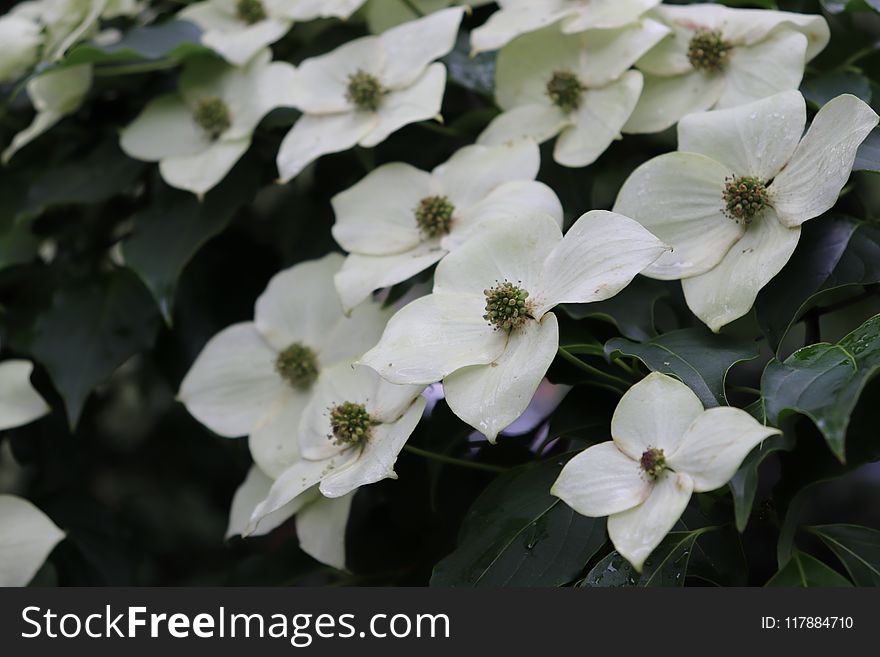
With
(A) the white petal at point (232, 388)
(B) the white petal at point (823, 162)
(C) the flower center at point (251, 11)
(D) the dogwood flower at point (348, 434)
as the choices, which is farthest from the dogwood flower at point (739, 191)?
(C) the flower center at point (251, 11)

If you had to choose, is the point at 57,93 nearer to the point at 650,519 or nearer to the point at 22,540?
the point at 22,540

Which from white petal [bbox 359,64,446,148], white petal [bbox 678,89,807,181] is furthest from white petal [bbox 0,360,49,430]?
white petal [bbox 678,89,807,181]

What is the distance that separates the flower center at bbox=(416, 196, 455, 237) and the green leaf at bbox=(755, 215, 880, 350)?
0.24 metres

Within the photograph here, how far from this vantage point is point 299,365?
0.77m

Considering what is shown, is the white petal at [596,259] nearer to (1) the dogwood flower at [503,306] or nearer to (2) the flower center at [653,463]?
(1) the dogwood flower at [503,306]

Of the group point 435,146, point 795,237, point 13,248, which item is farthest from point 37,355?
point 795,237

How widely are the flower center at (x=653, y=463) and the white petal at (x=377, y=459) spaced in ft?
Answer: 0.50

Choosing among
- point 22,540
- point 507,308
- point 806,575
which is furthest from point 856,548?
point 22,540

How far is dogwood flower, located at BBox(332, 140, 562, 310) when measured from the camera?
705 millimetres

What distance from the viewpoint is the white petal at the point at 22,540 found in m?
0.73

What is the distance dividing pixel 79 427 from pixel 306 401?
0.43m

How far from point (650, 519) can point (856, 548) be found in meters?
0.16

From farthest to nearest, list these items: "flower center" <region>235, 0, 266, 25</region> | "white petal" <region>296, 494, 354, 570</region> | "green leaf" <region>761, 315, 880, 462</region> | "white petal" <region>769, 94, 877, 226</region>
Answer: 1. "flower center" <region>235, 0, 266, 25</region>
2. "white petal" <region>296, 494, 354, 570</region>
3. "white petal" <region>769, 94, 877, 226</region>
4. "green leaf" <region>761, 315, 880, 462</region>

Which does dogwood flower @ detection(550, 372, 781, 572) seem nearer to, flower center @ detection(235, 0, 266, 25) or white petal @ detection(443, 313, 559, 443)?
white petal @ detection(443, 313, 559, 443)
